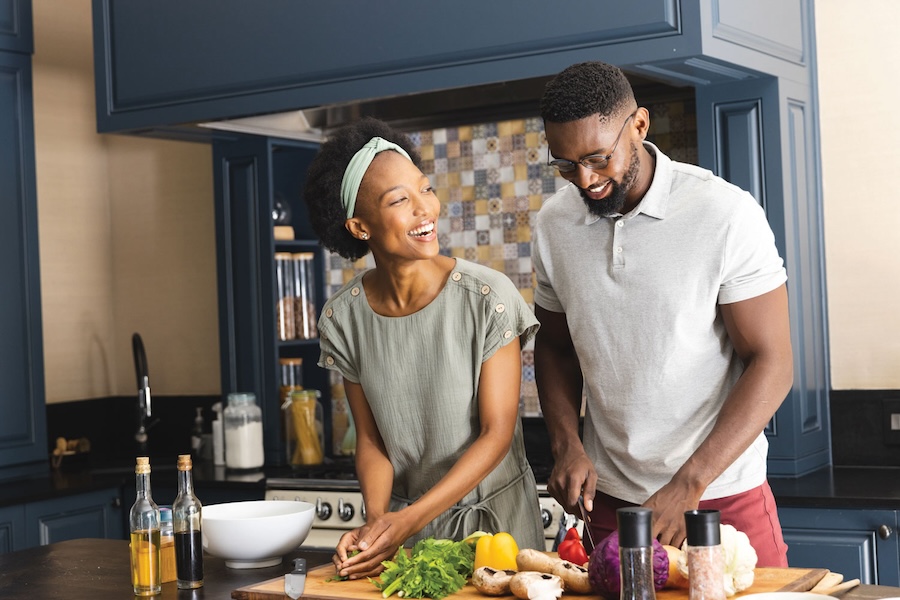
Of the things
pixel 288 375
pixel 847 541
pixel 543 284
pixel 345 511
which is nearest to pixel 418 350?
pixel 543 284

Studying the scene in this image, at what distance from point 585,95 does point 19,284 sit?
2.62m

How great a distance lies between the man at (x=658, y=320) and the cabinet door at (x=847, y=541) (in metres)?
0.76

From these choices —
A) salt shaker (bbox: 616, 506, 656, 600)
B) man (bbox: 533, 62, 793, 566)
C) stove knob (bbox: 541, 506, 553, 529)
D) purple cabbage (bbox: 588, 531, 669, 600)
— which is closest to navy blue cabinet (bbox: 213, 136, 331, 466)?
stove knob (bbox: 541, 506, 553, 529)

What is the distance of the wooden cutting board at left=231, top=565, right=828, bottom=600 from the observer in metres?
1.61

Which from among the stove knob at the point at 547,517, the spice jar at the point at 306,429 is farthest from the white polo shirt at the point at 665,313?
the spice jar at the point at 306,429

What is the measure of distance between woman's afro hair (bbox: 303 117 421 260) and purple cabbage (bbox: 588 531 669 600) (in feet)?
2.84

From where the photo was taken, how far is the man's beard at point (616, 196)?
200cm

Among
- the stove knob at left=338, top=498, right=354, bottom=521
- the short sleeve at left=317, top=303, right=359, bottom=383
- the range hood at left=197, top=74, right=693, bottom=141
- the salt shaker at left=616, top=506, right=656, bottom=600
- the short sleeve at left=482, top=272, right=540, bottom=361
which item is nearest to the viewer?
the salt shaker at left=616, top=506, right=656, bottom=600

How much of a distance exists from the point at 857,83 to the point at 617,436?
1644 mm

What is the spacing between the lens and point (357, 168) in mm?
2115

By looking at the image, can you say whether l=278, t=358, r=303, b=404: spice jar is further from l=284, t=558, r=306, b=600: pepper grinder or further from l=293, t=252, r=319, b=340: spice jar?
l=284, t=558, r=306, b=600: pepper grinder

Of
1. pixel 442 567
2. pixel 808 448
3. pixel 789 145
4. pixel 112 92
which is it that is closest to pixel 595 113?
pixel 442 567

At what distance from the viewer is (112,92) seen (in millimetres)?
3740

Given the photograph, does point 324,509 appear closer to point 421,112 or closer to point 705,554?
point 421,112
